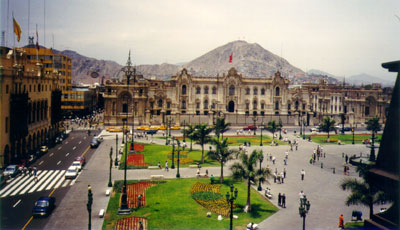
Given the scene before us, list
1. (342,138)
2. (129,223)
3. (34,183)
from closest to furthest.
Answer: (129,223)
(34,183)
(342,138)

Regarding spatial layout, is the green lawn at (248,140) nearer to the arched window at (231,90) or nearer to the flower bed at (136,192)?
the arched window at (231,90)

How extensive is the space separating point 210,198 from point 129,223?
8855mm

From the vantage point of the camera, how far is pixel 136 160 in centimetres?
4959

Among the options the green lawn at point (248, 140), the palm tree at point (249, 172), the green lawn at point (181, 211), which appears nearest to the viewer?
the green lawn at point (181, 211)

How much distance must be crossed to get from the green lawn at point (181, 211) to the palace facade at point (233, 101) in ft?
184

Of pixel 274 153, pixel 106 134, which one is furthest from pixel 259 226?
pixel 106 134

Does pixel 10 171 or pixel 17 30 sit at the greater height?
pixel 17 30

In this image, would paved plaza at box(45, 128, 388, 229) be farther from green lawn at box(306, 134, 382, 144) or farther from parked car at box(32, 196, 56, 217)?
green lawn at box(306, 134, 382, 144)

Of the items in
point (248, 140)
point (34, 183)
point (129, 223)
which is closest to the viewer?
point (129, 223)

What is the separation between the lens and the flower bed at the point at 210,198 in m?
28.8

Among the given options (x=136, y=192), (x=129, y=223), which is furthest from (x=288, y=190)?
(x=129, y=223)

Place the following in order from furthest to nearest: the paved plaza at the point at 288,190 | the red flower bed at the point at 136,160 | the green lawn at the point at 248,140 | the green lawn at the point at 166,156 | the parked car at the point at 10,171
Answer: the green lawn at the point at 248,140 < the green lawn at the point at 166,156 < the red flower bed at the point at 136,160 < the parked car at the point at 10,171 < the paved plaza at the point at 288,190

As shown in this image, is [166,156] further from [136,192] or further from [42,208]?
[42,208]

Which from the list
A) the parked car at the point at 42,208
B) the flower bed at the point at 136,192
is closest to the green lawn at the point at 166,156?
the flower bed at the point at 136,192
